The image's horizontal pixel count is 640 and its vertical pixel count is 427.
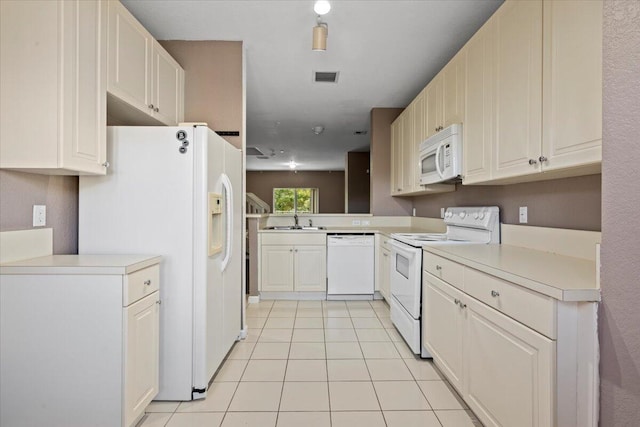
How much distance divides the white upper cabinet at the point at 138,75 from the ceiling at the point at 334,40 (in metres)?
0.33

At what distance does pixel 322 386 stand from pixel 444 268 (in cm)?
106

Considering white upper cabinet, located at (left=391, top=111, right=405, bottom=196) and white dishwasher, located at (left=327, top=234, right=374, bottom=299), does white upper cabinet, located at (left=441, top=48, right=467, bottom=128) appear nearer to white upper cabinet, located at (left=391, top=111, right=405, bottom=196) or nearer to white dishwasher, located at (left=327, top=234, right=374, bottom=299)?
white upper cabinet, located at (left=391, top=111, right=405, bottom=196)

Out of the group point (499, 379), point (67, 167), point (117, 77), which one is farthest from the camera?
point (117, 77)

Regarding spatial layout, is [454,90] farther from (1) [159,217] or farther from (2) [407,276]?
(1) [159,217]

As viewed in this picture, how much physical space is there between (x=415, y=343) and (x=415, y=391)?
48 centimetres

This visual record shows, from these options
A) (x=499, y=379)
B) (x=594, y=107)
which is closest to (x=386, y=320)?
(x=499, y=379)

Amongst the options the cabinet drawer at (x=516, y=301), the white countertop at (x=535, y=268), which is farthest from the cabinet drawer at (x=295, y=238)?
the cabinet drawer at (x=516, y=301)

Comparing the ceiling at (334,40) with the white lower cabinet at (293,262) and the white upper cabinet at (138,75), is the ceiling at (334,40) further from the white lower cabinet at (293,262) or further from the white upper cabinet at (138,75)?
the white lower cabinet at (293,262)

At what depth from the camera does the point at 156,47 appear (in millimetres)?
2484

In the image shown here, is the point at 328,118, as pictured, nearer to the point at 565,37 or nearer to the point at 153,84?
the point at 153,84

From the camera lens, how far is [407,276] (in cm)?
272

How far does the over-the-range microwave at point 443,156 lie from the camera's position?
2.57 meters

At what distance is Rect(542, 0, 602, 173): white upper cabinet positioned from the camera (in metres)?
1.34

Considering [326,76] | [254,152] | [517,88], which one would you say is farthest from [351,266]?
[254,152]
